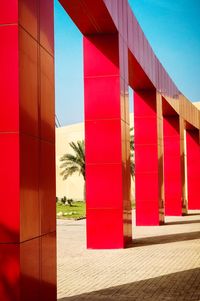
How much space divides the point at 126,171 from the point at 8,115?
9.09m

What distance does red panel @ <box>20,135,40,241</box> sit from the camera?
654cm

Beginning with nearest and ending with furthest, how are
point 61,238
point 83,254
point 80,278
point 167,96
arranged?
point 80,278, point 83,254, point 61,238, point 167,96

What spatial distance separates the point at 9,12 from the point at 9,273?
3.65 meters

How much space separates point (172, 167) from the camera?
2839cm

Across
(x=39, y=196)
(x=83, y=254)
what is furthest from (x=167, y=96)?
(x=39, y=196)

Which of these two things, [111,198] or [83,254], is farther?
[111,198]

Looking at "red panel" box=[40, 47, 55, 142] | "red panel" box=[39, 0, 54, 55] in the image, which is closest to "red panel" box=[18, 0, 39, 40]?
"red panel" box=[39, 0, 54, 55]

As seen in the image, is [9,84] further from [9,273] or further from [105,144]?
[105,144]

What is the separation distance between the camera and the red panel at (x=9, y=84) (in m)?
6.51

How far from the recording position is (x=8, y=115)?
652 cm

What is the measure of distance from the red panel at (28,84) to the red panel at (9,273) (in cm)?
168

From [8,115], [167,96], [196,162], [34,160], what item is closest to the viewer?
[8,115]

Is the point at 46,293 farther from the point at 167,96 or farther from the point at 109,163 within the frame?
the point at 167,96

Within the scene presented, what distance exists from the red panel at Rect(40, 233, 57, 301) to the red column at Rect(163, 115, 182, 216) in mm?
20600
